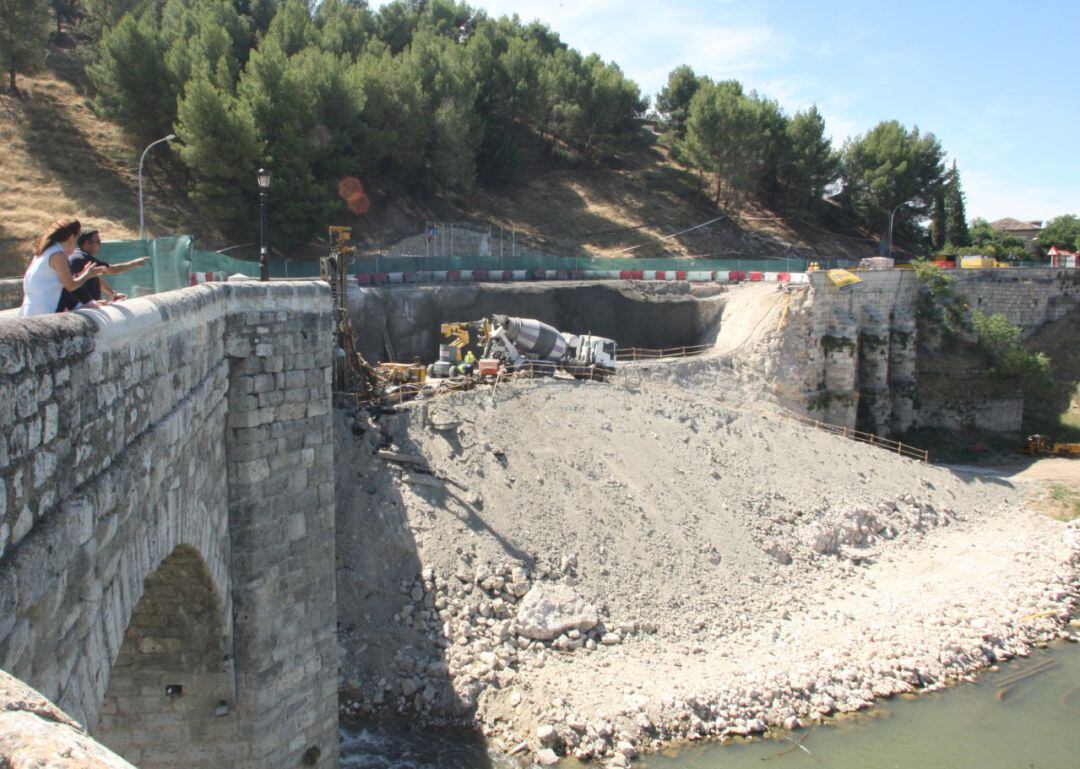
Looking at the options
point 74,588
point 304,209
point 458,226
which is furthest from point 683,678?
point 458,226

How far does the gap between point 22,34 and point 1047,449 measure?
44183 millimetres

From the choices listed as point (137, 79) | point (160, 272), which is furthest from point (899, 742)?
point (137, 79)

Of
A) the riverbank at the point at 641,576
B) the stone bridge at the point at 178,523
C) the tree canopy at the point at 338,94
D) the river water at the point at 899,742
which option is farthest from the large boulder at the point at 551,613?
the tree canopy at the point at 338,94

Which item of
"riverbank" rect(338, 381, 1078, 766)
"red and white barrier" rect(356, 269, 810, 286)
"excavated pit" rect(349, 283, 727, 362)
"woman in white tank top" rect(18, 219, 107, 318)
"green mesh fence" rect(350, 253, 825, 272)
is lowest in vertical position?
"riverbank" rect(338, 381, 1078, 766)

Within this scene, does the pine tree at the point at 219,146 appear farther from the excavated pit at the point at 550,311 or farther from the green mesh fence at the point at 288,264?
the excavated pit at the point at 550,311

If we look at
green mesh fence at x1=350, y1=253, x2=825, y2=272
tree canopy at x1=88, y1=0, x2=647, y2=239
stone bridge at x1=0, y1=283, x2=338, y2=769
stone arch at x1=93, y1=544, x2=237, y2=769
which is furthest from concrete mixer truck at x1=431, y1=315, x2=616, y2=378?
stone arch at x1=93, y1=544, x2=237, y2=769

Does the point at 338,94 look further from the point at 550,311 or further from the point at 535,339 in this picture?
the point at 535,339

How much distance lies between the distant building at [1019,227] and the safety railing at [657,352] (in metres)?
41.6

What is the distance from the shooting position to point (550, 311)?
102 feet

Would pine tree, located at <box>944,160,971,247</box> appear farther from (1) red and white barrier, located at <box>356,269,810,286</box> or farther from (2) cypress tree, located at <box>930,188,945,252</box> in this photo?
(1) red and white barrier, located at <box>356,269,810,286</box>

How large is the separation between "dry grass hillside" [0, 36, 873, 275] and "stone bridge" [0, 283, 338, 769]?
23.2 m

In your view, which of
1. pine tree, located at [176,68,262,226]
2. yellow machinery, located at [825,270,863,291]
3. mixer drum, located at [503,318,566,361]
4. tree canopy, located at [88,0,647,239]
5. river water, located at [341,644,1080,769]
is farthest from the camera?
tree canopy, located at [88,0,647,239]

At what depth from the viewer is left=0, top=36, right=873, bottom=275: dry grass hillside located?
3253cm

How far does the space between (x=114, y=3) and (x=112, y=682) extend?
137 ft
